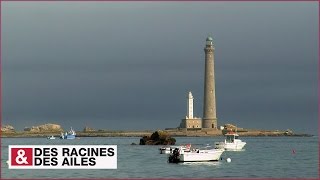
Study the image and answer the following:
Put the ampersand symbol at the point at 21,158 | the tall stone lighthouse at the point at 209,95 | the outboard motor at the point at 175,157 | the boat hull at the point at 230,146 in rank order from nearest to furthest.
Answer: the ampersand symbol at the point at 21,158 < the outboard motor at the point at 175,157 < the boat hull at the point at 230,146 < the tall stone lighthouse at the point at 209,95

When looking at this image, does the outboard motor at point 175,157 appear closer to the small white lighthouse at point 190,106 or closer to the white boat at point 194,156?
the white boat at point 194,156

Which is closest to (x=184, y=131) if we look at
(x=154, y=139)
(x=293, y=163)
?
(x=154, y=139)

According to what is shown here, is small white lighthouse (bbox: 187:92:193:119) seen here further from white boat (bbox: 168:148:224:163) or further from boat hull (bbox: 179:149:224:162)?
boat hull (bbox: 179:149:224:162)

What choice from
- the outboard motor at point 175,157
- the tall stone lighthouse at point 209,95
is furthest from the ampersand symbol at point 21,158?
the tall stone lighthouse at point 209,95

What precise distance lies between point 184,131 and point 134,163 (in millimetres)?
100079

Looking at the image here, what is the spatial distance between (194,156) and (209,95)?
305 ft

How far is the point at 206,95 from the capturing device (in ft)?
507

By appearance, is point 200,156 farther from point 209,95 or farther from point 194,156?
point 209,95

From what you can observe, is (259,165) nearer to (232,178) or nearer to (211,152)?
(211,152)

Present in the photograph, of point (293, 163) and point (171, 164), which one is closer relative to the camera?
point (171, 164)

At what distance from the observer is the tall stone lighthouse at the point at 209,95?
154500 mm

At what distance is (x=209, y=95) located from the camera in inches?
6063

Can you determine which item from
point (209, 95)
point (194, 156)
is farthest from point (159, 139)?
point (194, 156)

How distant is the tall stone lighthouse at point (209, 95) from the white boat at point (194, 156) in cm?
9041
